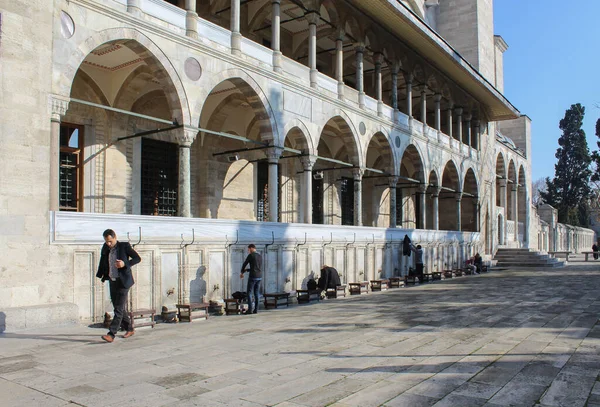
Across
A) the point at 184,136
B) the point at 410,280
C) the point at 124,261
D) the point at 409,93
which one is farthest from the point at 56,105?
the point at 409,93

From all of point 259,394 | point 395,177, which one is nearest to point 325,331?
point 259,394

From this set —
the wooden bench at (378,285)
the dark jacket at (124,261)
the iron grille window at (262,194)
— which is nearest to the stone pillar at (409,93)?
the iron grille window at (262,194)

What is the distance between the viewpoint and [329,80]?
57.5 feet

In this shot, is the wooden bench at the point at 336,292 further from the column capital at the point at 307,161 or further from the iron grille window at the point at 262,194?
the iron grille window at the point at 262,194

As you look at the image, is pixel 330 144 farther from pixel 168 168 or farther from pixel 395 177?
pixel 168 168

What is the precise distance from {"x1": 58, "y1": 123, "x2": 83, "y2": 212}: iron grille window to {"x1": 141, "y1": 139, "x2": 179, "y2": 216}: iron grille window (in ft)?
6.54

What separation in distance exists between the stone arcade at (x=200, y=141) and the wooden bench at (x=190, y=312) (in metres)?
0.49

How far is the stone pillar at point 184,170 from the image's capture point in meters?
11.9

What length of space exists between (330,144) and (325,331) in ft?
53.1

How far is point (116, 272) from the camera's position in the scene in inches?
292

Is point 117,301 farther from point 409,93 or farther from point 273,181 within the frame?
point 409,93

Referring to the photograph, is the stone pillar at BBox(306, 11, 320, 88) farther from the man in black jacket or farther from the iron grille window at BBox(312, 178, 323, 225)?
the man in black jacket

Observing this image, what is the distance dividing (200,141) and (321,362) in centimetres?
1207

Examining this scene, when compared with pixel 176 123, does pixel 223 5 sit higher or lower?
higher
